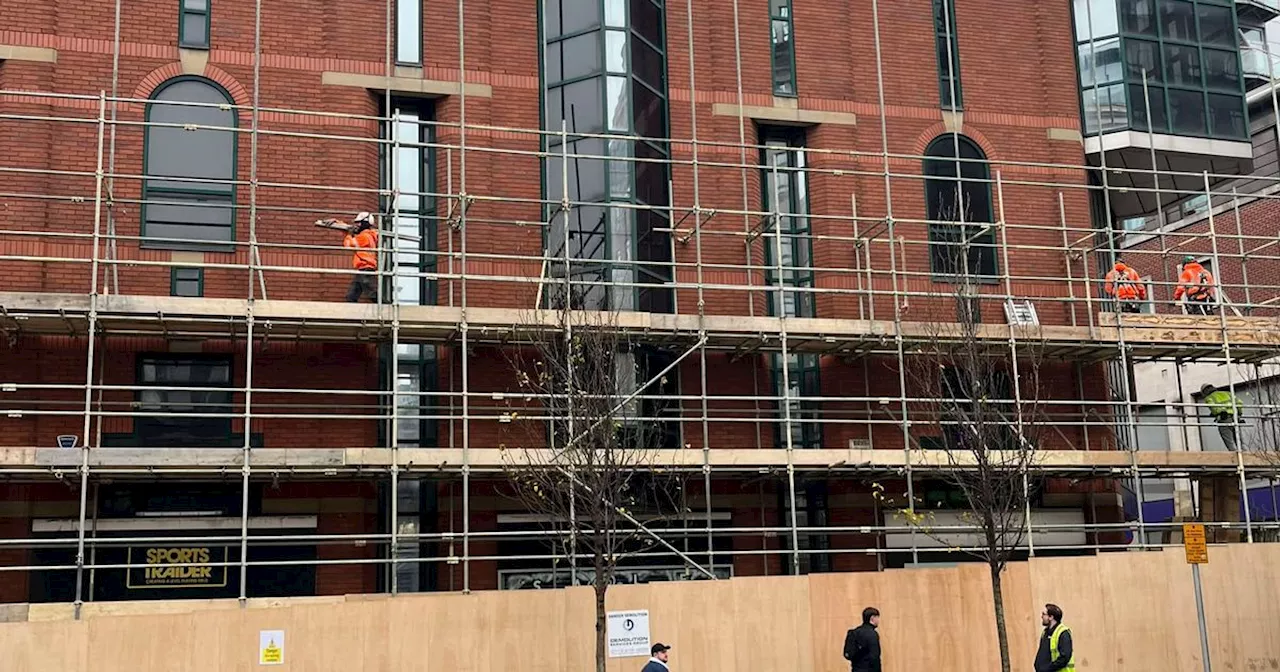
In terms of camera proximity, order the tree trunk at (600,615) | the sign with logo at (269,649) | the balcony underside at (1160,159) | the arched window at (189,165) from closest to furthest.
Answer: the tree trunk at (600,615)
the sign with logo at (269,649)
the arched window at (189,165)
the balcony underside at (1160,159)

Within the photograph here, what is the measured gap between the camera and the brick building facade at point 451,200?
1781 centimetres

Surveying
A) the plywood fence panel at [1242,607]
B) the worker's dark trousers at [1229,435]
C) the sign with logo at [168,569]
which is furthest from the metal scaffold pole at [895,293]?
the sign with logo at [168,569]

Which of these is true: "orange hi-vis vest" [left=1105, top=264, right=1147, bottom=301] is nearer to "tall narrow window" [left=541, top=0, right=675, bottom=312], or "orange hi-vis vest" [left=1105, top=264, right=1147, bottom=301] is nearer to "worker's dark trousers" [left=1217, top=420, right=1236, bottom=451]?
"worker's dark trousers" [left=1217, top=420, right=1236, bottom=451]

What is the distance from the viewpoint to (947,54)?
901 inches

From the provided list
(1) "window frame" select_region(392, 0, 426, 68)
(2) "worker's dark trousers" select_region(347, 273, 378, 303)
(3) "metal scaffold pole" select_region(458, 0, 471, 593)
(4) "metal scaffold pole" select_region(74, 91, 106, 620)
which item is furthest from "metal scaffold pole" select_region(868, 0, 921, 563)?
(4) "metal scaffold pole" select_region(74, 91, 106, 620)

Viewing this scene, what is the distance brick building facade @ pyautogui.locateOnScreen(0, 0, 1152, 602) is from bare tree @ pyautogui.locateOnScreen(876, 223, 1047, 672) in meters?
0.75

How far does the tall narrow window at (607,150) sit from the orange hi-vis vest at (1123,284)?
6.55 meters

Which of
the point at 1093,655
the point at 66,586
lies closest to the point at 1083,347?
the point at 1093,655

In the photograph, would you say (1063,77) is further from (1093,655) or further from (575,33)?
(1093,655)

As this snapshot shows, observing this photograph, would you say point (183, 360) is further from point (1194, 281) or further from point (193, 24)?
point (1194, 281)

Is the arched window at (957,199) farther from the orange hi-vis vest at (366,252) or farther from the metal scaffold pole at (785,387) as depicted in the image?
the orange hi-vis vest at (366,252)

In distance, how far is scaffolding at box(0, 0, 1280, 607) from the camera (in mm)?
16672

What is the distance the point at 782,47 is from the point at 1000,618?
33.7 feet

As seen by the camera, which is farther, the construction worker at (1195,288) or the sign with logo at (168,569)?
the construction worker at (1195,288)
